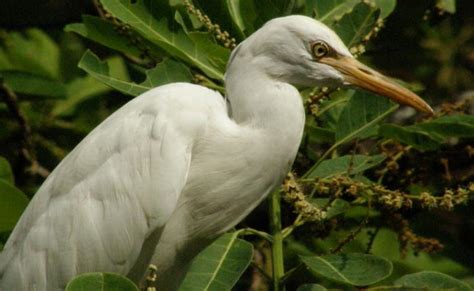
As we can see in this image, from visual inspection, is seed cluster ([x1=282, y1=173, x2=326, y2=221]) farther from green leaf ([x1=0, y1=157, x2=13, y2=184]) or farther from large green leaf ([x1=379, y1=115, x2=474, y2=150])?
green leaf ([x1=0, y1=157, x2=13, y2=184])

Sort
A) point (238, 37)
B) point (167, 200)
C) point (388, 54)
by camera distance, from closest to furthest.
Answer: point (167, 200) < point (238, 37) < point (388, 54)

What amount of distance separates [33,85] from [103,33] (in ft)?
2.39

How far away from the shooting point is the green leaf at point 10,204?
3.59m

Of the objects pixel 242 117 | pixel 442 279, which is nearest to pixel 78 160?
pixel 242 117

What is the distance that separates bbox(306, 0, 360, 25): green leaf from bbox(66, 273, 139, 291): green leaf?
51.9 inches

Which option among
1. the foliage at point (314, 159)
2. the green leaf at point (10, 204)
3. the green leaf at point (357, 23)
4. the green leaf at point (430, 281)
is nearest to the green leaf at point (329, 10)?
the foliage at point (314, 159)

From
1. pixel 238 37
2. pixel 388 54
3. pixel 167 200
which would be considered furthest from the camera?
pixel 388 54

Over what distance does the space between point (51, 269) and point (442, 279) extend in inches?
41.8

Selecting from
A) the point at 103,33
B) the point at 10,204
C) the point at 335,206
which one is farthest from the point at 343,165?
the point at 10,204

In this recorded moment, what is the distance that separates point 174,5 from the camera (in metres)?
3.78

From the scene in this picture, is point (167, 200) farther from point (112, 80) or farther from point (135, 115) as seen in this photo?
point (112, 80)

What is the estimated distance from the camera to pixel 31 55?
4816mm

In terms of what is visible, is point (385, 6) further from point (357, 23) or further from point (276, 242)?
point (276, 242)

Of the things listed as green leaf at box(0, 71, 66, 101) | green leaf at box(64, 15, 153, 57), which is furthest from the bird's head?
green leaf at box(0, 71, 66, 101)
